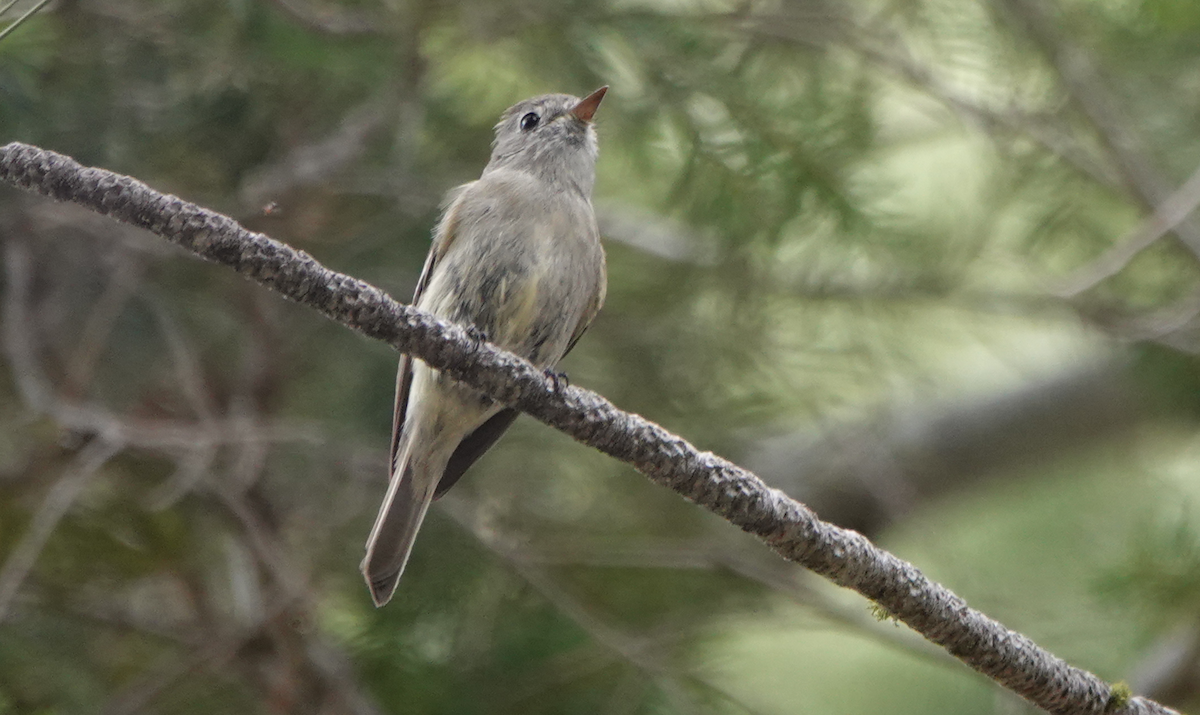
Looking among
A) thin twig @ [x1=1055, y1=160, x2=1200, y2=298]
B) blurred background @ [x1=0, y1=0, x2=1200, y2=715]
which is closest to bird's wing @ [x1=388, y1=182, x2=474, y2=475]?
blurred background @ [x1=0, y1=0, x2=1200, y2=715]

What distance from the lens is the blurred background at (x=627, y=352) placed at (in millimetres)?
2756

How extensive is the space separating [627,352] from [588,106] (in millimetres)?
742

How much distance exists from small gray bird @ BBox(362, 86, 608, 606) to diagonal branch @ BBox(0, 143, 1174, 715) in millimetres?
899

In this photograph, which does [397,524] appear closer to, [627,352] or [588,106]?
[627,352]

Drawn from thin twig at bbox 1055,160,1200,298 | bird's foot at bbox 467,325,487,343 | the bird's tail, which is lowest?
the bird's tail

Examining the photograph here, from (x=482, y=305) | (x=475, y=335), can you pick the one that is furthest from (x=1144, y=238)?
(x=475, y=335)

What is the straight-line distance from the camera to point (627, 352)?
3.35 meters

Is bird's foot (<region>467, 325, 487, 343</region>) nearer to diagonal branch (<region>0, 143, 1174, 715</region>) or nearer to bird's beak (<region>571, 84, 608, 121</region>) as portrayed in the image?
diagonal branch (<region>0, 143, 1174, 715</region>)

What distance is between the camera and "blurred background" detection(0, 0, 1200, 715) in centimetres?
276

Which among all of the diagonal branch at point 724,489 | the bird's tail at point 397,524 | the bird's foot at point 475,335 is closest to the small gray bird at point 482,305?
the bird's tail at point 397,524

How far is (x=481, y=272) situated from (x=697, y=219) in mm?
596

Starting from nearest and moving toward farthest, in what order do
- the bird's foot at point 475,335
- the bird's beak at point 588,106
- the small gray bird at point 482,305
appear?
1. the bird's foot at point 475,335
2. the small gray bird at point 482,305
3. the bird's beak at point 588,106

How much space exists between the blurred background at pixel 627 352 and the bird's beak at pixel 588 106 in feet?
0.28

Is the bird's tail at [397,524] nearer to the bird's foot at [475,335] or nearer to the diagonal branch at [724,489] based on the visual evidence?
the bird's foot at [475,335]
